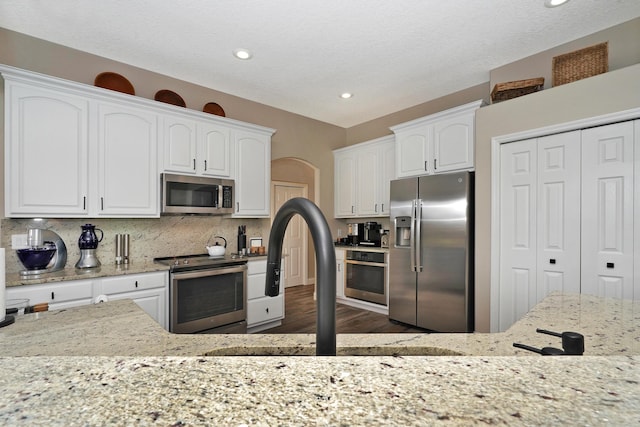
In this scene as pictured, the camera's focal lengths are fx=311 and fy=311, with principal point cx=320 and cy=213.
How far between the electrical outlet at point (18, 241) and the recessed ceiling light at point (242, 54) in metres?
2.51

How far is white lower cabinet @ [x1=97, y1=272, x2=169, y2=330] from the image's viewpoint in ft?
8.64

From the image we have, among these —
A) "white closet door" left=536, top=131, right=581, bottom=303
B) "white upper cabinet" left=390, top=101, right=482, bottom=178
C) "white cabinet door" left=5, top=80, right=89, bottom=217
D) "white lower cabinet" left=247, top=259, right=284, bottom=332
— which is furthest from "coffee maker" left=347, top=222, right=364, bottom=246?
"white cabinet door" left=5, top=80, right=89, bottom=217

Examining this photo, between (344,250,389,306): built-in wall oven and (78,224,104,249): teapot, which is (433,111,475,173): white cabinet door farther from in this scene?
(78,224,104,249): teapot

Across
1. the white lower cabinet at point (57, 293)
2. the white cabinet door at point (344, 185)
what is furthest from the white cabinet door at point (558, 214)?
the white lower cabinet at point (57, 293)

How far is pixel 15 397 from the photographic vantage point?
31 centimetres

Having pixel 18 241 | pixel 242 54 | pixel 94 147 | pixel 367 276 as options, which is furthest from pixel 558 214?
pixel 18 241

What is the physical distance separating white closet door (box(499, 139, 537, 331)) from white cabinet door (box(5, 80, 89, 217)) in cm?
390

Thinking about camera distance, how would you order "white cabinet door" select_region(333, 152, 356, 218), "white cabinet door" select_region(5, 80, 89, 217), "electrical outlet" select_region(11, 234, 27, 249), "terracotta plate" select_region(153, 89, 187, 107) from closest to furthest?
"white cabinet door" select_region(5, 80, 89, 217)
"electrical outlet" select_region(11, 234, 27, 249)
"terracotta plate" select_region(153, 89, 187, 107)
"white cabinet door" select_region(333, 152, 356, 218)

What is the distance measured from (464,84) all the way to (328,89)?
164cm

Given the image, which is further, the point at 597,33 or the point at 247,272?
the point at 247,272

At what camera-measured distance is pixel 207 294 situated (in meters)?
3.16

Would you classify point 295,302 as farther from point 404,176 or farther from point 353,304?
point 404,176

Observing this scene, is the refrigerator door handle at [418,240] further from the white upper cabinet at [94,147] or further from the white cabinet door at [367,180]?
the white upper cabinet at [94,147]

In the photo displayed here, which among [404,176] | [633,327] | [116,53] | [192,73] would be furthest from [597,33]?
[116,53]
